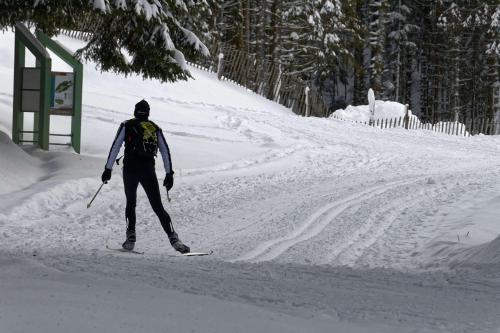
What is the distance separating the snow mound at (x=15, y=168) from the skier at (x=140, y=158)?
4.71 metres

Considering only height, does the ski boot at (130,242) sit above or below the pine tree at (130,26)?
below

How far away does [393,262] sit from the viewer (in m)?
9.38

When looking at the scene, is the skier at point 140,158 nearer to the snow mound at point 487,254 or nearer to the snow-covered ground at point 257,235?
the snow-covered ground at point 257,235

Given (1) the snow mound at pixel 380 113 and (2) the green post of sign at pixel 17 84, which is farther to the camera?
(1) the snow mound at pixel 380 113

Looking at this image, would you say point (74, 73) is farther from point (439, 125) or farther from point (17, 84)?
point (439, 125)

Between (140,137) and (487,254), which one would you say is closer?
(140,137)

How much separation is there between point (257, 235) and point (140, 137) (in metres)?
2.59

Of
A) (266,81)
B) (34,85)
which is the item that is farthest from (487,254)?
(266,81)

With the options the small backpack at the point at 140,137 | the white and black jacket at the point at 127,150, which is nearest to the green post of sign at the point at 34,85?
the white and black jacket at the point at 127,150

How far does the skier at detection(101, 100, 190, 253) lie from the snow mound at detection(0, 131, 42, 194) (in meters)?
4.71

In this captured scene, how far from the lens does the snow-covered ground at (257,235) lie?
5.30 meters

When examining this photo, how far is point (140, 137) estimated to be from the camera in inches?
345

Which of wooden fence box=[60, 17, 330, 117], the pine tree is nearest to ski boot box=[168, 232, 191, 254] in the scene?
the pine tree

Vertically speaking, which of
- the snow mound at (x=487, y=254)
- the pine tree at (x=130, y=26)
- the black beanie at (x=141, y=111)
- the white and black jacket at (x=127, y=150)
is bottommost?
the snow mound at (x=487, y=254)
